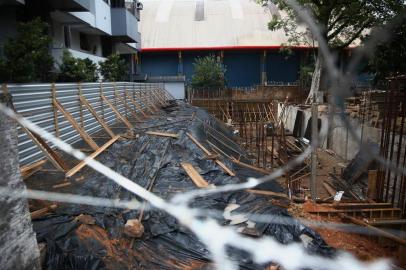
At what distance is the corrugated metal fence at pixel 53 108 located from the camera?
544 centimetres

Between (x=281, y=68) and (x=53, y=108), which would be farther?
(x=281, y=68)

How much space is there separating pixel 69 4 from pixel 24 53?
3.36m

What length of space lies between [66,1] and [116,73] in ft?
14.1

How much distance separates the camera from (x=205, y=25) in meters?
27.5

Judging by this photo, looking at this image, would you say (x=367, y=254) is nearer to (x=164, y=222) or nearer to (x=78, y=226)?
(x=164, y=222)

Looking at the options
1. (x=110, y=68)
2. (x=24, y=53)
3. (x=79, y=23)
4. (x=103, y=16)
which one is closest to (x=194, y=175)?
(x=24, y=53)

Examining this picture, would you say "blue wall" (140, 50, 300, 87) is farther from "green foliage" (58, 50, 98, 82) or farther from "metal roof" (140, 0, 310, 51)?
"green foliage" (58, 50, 98, 82)

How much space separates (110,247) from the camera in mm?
3672

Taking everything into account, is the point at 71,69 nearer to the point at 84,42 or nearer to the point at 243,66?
the point at 84,42

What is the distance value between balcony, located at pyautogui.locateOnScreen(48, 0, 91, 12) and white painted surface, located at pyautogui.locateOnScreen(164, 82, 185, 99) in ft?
39.5

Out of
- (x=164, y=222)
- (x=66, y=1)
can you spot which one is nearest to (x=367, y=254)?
(x=164, y=222)

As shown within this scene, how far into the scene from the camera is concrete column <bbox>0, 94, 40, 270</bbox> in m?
2.53

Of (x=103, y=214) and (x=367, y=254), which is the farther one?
(x=367, y=254)

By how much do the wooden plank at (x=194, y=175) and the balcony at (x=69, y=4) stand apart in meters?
6.80
